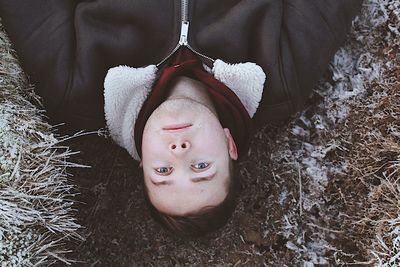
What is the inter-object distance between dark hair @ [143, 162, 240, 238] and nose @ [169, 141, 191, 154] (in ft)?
0.64

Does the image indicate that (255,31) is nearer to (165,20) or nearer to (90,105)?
(165,20)

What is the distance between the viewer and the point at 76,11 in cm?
179

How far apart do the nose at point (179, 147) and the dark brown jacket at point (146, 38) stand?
1.23 ft

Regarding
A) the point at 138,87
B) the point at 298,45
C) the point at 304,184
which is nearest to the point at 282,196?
the point at 304,184

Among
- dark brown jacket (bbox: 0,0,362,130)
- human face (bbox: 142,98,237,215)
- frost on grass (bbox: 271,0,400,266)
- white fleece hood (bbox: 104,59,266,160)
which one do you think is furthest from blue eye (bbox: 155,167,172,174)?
frost on grass (bbox: 271,0,400,266)

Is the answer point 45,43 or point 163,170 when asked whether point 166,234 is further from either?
point 45,43

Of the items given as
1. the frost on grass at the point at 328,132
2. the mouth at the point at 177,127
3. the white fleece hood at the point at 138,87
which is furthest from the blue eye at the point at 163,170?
the frost on grass at the point at 328,132

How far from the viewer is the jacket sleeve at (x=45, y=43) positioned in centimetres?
175

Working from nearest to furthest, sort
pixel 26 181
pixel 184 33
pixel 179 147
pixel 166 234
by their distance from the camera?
1. pixel 179 147
2. pixel 26 181
3. pixel 184 33
4. pixel 166 234

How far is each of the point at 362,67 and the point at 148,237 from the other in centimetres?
93

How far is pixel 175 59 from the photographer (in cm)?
177

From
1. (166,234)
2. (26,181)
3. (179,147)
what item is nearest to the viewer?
(179,147)

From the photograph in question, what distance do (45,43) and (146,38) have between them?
0.30 m

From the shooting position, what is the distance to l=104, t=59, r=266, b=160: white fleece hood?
5.62 feet
